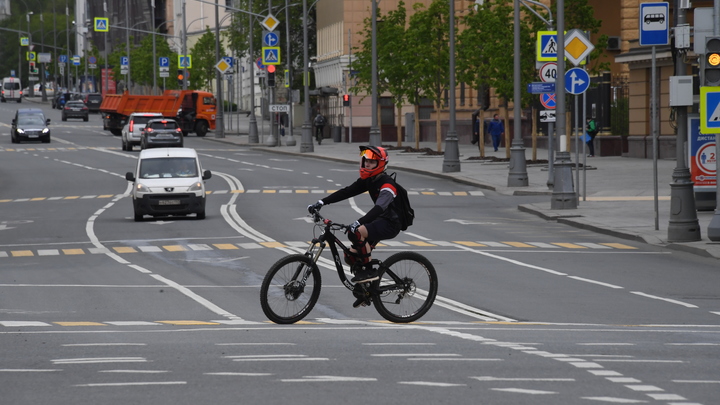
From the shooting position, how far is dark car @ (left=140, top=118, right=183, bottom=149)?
5469 centimetres

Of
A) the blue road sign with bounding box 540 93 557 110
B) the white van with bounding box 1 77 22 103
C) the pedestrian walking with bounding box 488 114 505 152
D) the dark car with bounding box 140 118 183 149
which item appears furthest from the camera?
the white van with bounding box 1 77 22 103

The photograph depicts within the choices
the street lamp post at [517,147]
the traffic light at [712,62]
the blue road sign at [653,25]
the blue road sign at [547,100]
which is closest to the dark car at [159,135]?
the street lamp post at [517,147]

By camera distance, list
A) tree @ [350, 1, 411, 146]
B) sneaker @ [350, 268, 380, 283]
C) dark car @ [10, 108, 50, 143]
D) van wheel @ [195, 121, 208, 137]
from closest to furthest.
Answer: sneaker @ [350, 268, 380, 283] < tree @ [350, 1, 411, 146] < dark car @ [10, 108, 50, 143] < van wheel @ [195, 121, 208, 137]

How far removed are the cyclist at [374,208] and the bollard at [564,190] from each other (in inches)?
673

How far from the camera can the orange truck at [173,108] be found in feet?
255

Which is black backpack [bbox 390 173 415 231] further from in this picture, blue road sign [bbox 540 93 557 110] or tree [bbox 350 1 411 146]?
tree [bbox 350 1 411 146]

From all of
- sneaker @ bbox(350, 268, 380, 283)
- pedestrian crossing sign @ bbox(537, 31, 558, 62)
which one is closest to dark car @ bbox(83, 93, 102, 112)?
pedestrian crossing sign @ bbox(537, 31, 558, 62)

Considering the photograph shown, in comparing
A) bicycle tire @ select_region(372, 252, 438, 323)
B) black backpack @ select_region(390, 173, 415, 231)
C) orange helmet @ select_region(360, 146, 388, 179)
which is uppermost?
orange helmet @ select_region(360, 146, 388, 179)

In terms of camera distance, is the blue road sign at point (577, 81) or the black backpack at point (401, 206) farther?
the blue road sign at point (577, 81)

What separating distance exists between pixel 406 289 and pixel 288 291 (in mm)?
1143

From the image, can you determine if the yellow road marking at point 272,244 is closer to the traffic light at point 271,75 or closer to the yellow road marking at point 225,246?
the yellow road marking at point 225,246

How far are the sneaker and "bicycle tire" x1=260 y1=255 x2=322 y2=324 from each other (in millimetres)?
375

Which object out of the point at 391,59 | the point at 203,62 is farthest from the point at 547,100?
the point at 203,62

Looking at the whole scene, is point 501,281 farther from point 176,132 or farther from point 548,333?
point 176,132
